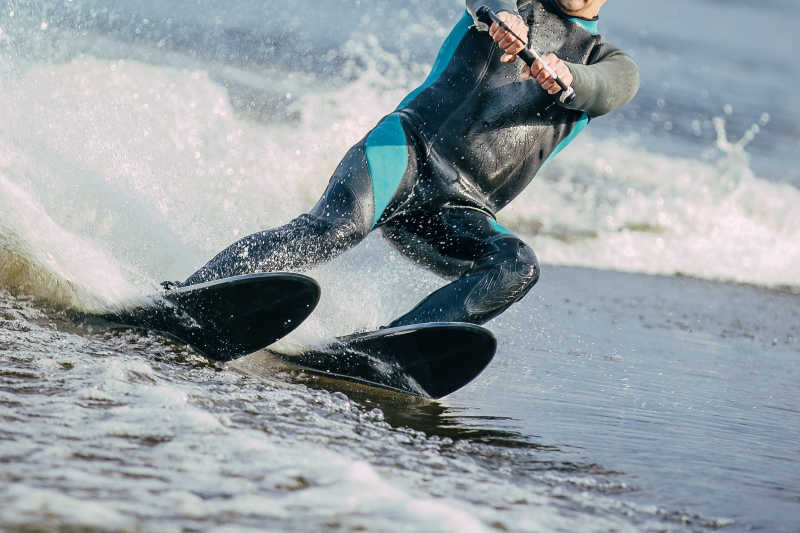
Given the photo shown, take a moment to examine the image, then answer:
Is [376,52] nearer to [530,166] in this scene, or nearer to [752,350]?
[752,350]

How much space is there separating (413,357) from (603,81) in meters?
1.35

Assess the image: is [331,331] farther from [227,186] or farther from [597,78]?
[227,186]

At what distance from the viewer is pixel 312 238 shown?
3830 mm

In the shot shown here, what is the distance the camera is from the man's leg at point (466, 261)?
12.9 ft

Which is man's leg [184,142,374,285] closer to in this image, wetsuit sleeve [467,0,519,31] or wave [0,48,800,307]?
wave [0,48,800,307]

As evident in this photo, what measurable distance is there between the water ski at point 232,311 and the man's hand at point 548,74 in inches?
45.3

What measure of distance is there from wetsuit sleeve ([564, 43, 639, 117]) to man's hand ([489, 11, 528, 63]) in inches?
9.3

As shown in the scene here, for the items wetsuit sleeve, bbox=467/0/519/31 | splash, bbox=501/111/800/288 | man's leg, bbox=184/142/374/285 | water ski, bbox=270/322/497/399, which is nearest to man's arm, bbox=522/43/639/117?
wetsuit sleeve, bbox=467/0/519/31

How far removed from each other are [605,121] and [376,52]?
3.84 metres

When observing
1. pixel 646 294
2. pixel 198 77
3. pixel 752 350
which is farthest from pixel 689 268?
pixel 198 77

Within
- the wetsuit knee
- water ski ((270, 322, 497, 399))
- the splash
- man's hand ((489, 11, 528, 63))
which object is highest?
the splash

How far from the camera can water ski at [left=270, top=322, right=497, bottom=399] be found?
374cm

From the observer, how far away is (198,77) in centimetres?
1038

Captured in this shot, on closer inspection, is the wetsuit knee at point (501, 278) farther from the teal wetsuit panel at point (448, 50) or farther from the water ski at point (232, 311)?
the teal wetsuit panel at point (448, 50)
